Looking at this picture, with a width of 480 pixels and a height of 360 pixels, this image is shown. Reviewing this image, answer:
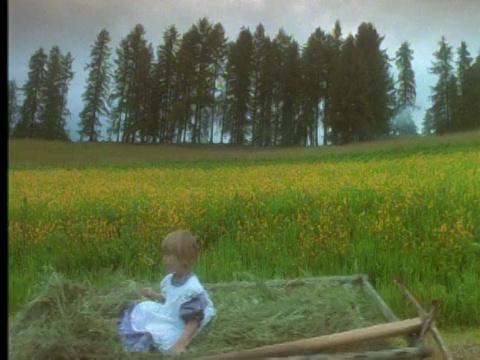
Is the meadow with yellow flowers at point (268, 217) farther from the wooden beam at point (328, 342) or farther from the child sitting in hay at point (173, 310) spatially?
the wooden beam at point (328, 342)

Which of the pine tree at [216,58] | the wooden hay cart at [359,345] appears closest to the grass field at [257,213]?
the pine tree at [216,58]

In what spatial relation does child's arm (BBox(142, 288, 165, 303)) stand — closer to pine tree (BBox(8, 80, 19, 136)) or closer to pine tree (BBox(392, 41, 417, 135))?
pine tree (BBox(8, 80, 19, 136))

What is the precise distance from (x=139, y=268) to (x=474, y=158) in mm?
1585

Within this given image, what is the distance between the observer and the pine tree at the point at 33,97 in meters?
2.13

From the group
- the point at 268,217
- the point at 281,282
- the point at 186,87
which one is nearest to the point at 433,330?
the point at 281,282

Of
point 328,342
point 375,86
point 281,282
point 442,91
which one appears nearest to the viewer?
point 328,342

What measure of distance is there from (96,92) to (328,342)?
1.25 m

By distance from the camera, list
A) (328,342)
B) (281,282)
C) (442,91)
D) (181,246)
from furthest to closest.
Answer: (442,91) < (281,282) < (181,246) < (328,342)

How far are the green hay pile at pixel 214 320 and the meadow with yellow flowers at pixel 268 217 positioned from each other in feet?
0.23

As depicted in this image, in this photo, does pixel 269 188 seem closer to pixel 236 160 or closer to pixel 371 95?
pixel 236 160

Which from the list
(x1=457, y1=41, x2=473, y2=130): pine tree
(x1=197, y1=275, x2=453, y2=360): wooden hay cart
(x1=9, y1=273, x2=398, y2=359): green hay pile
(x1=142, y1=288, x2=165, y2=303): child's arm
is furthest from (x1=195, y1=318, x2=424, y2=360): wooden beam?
(x1=457, y1=41, x2=473, y2=130): pine tree

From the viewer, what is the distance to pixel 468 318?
2600 millimetres

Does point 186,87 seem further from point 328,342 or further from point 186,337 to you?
point 328,342

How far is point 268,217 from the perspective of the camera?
2.36m
